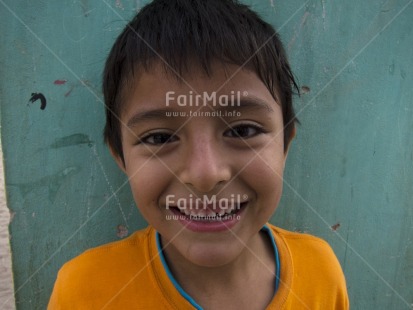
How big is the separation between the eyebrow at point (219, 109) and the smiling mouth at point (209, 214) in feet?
0.62

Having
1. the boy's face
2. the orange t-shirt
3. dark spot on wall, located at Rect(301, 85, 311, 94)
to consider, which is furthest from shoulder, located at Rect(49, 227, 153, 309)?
dark spot on wall, located at Rect(301, 85, 311, 94)

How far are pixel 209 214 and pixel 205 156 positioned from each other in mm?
134

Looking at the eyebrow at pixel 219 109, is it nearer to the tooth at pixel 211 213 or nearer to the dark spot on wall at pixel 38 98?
the tooth at pixel 211 213

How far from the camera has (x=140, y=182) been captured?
0.73 m

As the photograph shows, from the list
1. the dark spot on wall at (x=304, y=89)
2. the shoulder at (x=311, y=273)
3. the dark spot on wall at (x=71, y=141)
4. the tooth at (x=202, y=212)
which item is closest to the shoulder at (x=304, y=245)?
the shoulder at (x=311, y=273)

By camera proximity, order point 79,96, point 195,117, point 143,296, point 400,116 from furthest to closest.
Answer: point 400,116 < point 79,96 < point 143,296 < point 195,117

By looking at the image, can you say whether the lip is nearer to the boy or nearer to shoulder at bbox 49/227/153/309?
the boy

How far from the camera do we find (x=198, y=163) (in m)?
0.67

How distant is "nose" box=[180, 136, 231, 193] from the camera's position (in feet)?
2.18

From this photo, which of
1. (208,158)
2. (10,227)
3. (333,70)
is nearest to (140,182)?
(208,158)

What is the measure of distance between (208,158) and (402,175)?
75 cm

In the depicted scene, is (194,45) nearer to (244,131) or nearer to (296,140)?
(244,131)

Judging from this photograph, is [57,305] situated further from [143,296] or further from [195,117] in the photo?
[195,117]

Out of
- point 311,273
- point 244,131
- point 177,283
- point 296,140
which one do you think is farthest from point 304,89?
point 177,283
